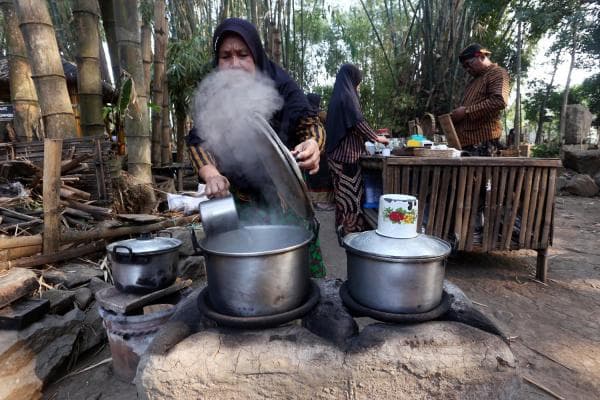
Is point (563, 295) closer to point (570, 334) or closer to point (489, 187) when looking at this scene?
point (570, 334)

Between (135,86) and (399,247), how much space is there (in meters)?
4.42

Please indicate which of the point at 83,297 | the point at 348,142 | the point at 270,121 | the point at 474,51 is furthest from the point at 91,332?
the point at 474,51

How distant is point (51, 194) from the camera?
278cm

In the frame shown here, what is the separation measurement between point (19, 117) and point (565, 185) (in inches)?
485

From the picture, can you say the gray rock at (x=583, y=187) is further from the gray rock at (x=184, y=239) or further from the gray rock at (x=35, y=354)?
the gray rock at (x=35, y=354)

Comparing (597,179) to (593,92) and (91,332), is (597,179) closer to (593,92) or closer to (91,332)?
(593,92)

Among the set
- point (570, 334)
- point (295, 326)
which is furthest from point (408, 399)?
point (570, 334)

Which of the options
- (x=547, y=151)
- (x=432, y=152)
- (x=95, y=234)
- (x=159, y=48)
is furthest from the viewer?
(x=547, y=151)

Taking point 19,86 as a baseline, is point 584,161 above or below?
below

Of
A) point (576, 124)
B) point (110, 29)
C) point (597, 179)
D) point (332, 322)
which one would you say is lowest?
point (332, 322)

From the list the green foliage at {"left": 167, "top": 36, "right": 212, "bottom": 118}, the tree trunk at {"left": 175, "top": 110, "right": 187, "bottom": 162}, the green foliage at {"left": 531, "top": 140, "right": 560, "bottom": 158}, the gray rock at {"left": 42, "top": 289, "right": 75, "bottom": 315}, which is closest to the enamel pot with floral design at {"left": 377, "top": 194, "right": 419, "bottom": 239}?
the gray rock at {"left": 42, "top": 289, "right": 75, "bottom": 315}

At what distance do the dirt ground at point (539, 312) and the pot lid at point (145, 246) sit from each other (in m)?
0.92

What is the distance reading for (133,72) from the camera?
172 inches

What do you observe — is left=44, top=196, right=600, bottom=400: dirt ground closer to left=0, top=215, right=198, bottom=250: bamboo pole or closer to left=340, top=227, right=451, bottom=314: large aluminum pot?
left=0, top=215, right=198, bottom=250: bamboo pole
